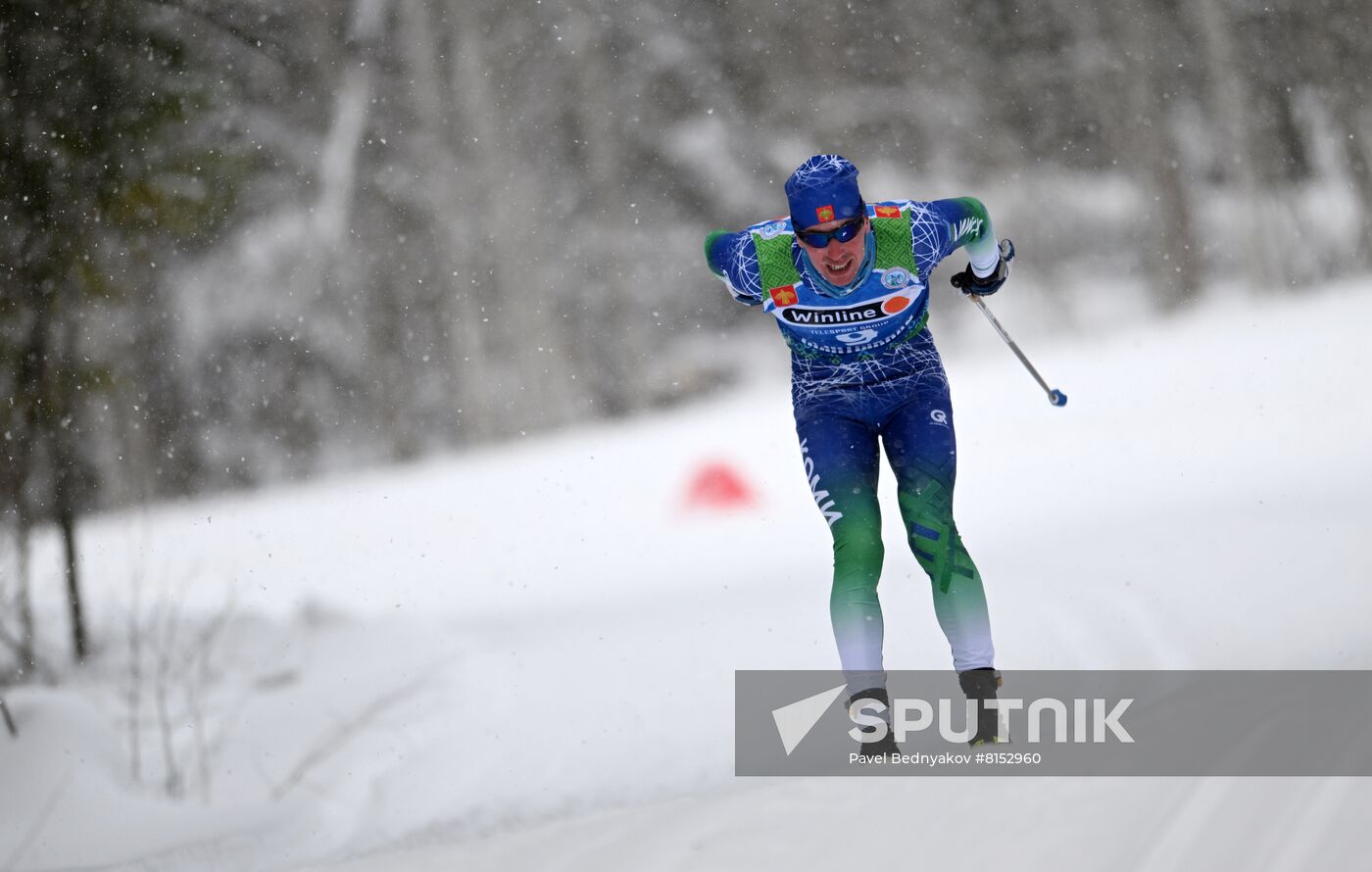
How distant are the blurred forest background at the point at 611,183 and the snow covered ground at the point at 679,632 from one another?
4.17 metres

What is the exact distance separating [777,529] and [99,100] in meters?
5.16

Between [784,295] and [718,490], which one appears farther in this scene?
[718,490]

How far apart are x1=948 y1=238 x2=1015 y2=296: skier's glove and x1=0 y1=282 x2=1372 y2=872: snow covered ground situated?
5.12ft

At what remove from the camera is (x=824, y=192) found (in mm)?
3484

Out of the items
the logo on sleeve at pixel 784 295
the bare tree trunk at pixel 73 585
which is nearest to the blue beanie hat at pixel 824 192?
the logo on sleeve at pixel 784 295

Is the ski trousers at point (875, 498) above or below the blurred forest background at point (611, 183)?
below

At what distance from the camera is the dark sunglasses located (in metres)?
3.55

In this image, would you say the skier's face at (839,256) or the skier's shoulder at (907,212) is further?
the skier's shoulder at (907,212)

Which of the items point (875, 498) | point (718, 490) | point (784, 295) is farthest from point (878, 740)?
→ point (718, 490)

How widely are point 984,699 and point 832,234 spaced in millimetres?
1460

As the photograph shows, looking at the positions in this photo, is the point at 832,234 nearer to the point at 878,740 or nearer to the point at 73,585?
the point at 878,740

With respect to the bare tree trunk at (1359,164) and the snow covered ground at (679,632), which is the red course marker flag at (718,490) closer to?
the snow covered ground at (679,632)

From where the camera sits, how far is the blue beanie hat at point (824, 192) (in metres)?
3.48

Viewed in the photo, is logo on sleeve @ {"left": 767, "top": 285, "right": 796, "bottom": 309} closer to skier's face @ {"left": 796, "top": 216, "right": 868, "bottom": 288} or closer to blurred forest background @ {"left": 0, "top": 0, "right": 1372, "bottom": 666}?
skier's face @ {"left": 796, "top": 216, "right": 868, "bottom": 288}
